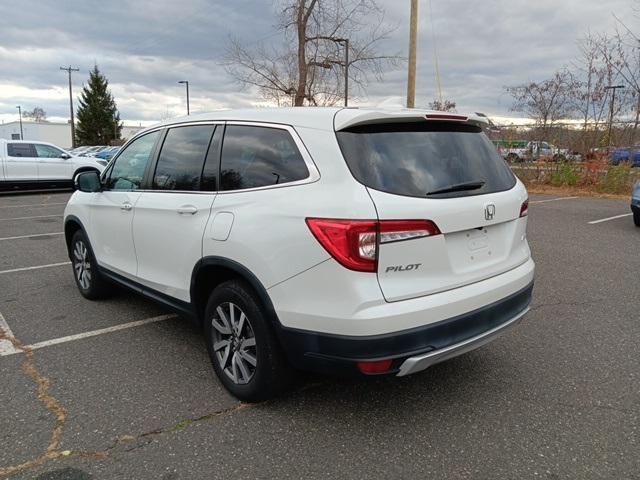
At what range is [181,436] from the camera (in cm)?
281

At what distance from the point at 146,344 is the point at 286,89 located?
21512mm

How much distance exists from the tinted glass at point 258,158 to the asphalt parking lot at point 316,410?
1.35 meters

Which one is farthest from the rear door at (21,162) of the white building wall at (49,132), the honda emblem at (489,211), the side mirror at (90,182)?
the white building wall at (49,132)

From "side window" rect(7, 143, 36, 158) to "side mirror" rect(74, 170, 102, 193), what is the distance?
45.9 feet

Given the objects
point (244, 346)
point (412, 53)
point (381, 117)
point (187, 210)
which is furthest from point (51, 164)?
point (381, 117)

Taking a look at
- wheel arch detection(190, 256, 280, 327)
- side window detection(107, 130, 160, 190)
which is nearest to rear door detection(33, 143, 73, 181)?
side window detection(107, 130, 160, 190)

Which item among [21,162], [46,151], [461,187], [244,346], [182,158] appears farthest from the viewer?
[46,151]


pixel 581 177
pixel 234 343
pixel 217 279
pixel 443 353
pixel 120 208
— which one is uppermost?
pixel 120 208

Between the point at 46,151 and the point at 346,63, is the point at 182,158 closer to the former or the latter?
the point at 46,151

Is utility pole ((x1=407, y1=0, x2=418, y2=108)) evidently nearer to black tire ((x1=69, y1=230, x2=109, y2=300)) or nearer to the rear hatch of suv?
black tire ((x1=69, y1=230, x2=109, y2=300))

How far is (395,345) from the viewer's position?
2500 millimetres

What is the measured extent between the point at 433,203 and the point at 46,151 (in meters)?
17.5

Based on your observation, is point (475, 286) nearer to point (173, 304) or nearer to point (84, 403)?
point (173, 304)

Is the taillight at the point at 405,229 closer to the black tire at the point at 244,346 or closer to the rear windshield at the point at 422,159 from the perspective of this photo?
the rear windshield at the point at 422,159
